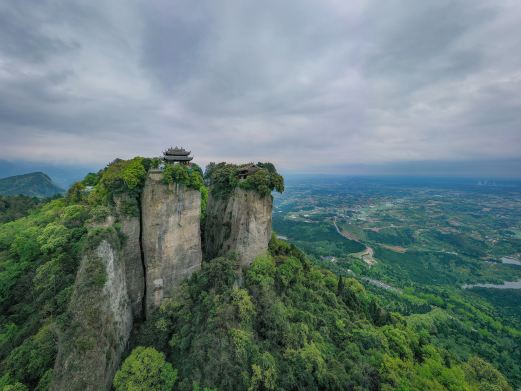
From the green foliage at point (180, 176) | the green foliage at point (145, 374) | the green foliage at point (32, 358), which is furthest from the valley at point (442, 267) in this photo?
the green foliage at point (32, 358)

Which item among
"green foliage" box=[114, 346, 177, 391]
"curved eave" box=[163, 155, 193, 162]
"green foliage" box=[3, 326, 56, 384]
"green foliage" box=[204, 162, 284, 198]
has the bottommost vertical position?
"green foliage" box=[114, 346, 177, 391]

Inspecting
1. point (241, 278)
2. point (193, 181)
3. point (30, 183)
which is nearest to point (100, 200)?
point (193, 181)

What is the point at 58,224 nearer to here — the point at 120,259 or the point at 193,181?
the point at 120,259

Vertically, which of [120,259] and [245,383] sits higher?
[120,259]

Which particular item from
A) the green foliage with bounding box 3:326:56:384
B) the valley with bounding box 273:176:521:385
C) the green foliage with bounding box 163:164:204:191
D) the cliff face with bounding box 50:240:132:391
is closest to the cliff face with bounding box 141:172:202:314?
the green foliage with bounding box 163:164:204:191

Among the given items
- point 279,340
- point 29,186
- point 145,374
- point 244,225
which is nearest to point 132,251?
point 145,374

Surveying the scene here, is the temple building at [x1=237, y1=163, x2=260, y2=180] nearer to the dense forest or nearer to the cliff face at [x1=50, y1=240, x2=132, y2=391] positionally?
the dense forest
